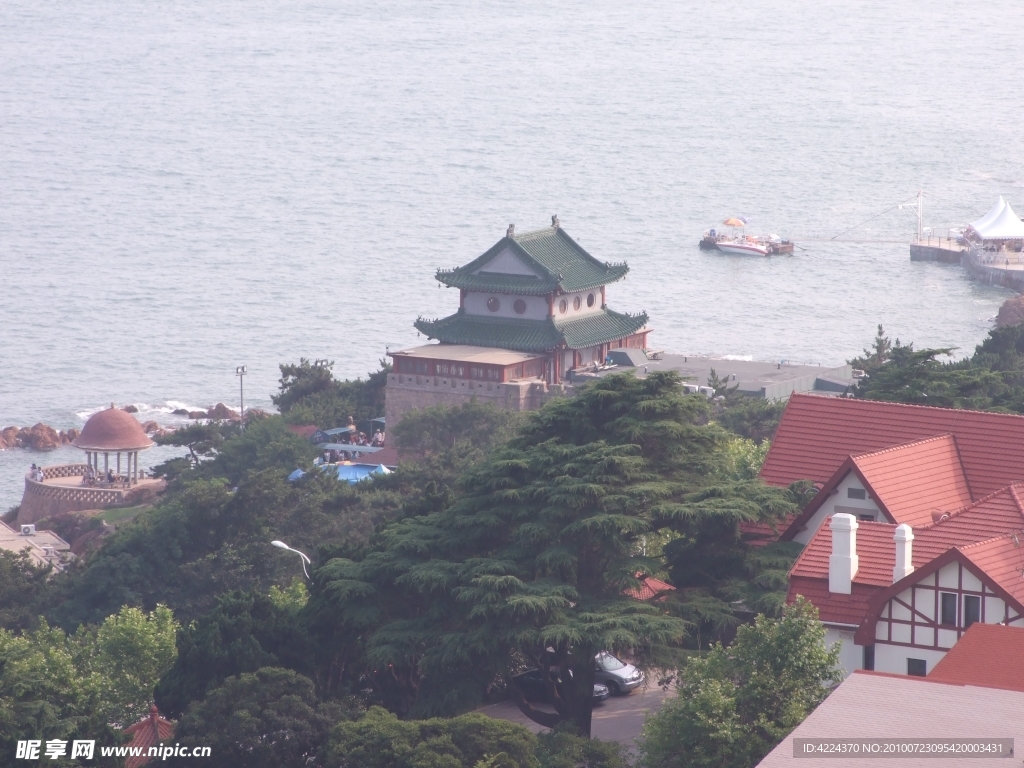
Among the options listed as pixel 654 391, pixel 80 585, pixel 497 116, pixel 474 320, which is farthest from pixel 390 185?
pixel 654 391

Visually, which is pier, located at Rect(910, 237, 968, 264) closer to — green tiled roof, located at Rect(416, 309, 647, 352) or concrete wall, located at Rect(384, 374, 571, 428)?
green tiled roof, located at Rect(416, 309, 647, 352)

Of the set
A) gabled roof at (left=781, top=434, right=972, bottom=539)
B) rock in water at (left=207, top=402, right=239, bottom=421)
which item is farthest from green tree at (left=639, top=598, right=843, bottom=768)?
rock in water at (left=207, top=402, right=239, bottom=421)

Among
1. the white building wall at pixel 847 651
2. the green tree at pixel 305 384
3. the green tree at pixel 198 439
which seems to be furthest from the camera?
the green tree at pixel 305 384

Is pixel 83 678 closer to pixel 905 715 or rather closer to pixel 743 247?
pixel 905 715

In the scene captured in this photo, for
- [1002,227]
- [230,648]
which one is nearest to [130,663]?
[230,648]

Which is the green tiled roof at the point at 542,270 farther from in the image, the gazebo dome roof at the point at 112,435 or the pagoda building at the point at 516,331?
the gazebo dome roof at the point at 112,435

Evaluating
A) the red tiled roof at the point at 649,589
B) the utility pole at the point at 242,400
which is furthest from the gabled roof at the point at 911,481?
the utility pole at the point at 242,400

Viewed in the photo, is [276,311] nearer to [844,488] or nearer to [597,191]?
[597,191]
